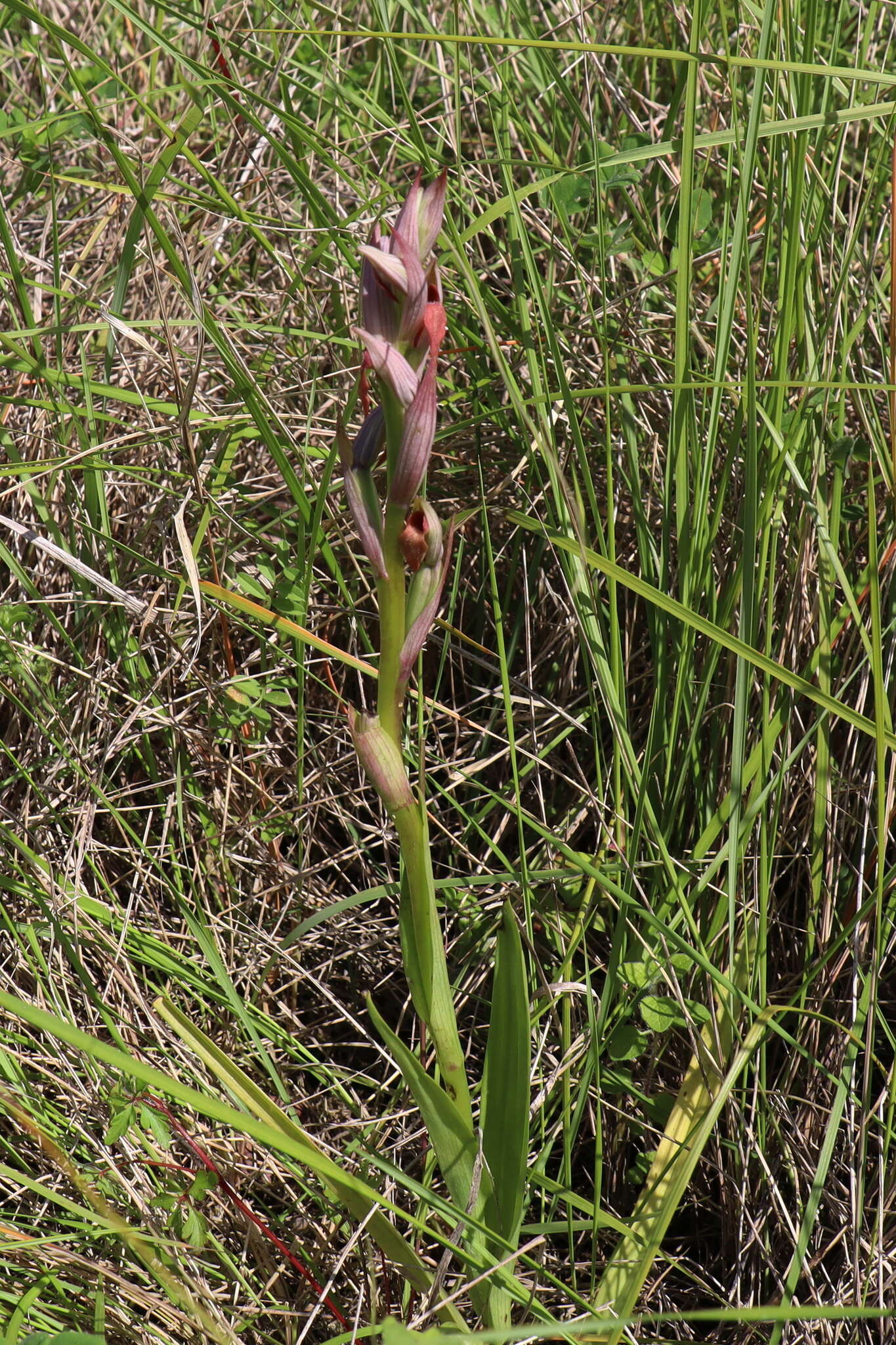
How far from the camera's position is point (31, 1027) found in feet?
4.71

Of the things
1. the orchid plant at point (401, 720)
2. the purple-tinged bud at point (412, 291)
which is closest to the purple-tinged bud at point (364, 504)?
the orchid plant at point (401, 720)

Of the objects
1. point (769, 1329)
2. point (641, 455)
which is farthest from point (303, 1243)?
point (641, 455)

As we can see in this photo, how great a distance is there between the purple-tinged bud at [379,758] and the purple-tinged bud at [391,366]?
0.31 meters

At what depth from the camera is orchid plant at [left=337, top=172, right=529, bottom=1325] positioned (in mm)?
932

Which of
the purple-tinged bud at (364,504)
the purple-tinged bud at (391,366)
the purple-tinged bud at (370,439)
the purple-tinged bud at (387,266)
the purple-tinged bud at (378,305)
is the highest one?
the purple-tinged bud at (387,266)

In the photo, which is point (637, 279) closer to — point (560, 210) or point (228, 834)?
point (560, 210)

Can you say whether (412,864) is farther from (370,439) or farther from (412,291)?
(412,291)

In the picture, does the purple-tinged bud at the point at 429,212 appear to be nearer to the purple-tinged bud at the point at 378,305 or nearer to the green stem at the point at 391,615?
the purple-tinged bud at the point at 378,305

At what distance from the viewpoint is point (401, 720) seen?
1062mm

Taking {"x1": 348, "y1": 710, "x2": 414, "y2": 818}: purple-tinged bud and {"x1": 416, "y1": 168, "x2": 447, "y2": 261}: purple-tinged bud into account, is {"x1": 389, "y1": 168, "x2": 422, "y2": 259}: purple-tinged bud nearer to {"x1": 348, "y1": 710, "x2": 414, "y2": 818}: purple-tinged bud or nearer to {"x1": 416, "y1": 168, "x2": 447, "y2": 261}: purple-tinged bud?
{"x1": 416, "y1": 168, "x2": 447, "y2": 261}: purple-tinged bud

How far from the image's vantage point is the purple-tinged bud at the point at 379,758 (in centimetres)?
100

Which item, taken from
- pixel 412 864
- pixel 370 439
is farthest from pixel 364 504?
pixel 412 864

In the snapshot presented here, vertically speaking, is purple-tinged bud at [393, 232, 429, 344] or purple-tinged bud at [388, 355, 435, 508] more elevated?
purple-tinged bud at [393, 232, 429, 344]

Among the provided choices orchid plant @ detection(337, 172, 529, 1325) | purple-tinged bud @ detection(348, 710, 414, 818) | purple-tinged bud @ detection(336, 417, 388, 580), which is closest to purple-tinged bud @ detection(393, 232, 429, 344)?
orchid plant @ detection(337, 172, 529, 1325)
